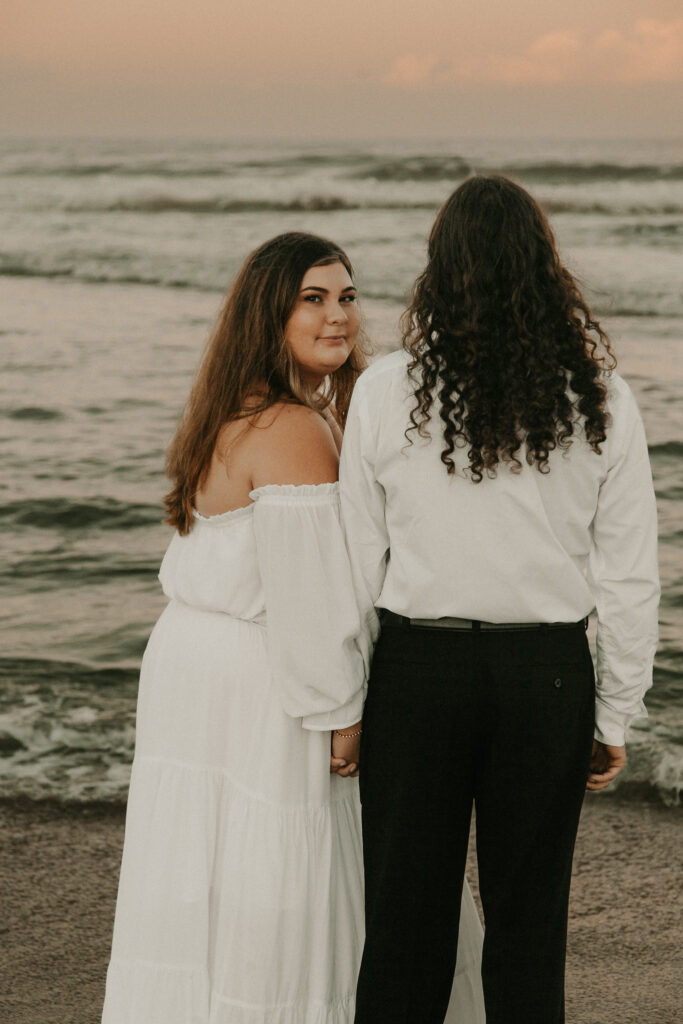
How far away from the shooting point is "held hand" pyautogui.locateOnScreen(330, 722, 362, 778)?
2.29 m

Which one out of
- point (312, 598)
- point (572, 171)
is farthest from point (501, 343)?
point (572, 171)

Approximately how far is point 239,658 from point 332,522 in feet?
1.18

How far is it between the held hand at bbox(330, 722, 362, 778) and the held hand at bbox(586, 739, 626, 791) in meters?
0.44

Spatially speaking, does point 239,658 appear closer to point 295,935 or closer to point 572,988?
point 295,935

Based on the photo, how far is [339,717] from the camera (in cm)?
224

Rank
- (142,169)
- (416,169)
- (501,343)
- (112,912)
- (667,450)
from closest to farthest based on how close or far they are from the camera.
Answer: (501,343)
(112,912)
(667,450)
(416,169)
(142,169)

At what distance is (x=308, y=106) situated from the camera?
56.0ft

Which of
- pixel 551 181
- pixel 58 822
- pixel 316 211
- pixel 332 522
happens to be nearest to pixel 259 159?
pixel 316 211

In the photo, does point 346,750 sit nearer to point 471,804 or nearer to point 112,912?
point 471,804

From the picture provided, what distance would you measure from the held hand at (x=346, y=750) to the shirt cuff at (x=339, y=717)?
25mm

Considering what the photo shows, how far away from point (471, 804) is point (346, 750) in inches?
11.6

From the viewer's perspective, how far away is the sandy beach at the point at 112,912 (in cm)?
277

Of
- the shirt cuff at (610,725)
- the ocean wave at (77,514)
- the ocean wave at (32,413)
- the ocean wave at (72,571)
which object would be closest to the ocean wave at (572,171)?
the ocean wave at (32,413)

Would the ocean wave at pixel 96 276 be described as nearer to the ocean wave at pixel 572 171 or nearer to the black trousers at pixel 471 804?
the ocean wave at pixel 572 171
